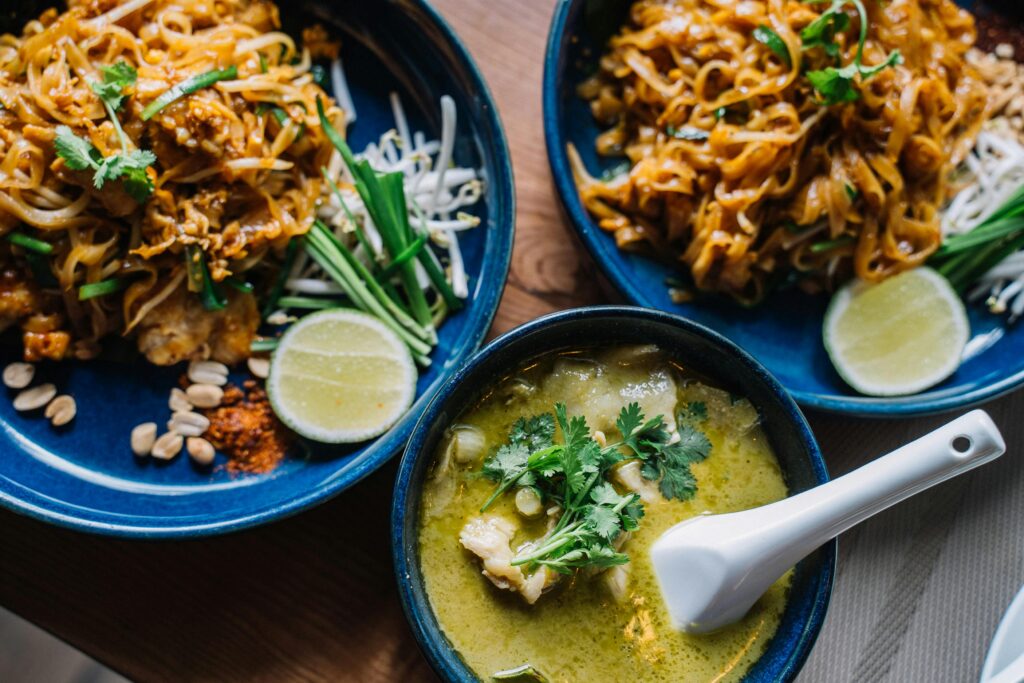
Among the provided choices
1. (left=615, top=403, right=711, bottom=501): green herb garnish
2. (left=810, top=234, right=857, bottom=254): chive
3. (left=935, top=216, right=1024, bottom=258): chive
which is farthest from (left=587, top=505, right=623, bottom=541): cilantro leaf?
(left=935, top=216, right=1024, bottom=258): chive

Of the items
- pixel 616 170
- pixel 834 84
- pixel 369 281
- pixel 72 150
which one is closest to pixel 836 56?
pixel 834 84

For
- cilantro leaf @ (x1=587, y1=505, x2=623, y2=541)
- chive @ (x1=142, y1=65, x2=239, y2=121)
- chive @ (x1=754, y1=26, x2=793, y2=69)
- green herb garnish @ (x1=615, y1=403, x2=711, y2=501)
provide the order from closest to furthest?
1. cilantro leaf @ (x1=587, y1=505, x2=623, y2=541)
2. green herb garnish @ (x1=615, y1=403, x2=711, y2=501)
3. chive @ (x1=142, y1=65, x2=239, y2=121)
4. chive @ (x1=754, y1=26, x2=793, y2=69)

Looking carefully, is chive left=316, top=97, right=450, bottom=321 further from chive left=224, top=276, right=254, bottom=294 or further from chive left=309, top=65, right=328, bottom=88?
chive left=224, top=276, right=254, bottom=294

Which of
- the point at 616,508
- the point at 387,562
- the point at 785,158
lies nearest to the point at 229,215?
the point at 387,562

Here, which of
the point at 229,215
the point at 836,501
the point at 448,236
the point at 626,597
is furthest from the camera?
the point at 448,236

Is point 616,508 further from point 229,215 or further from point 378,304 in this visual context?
point 229,215

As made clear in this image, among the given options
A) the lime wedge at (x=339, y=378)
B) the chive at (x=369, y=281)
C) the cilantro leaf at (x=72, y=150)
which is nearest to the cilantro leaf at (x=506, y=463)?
the lime wedge at (x=339, y=378)

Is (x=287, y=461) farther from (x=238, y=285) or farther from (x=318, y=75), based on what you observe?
(x=318, y=75)
